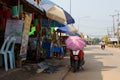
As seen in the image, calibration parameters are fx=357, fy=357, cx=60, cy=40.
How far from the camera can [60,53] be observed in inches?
974

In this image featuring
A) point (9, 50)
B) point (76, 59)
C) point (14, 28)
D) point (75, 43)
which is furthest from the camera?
point (75, 43)

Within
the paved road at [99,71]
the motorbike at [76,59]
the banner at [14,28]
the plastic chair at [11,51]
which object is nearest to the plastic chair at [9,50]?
the plastic chair at [11,51]

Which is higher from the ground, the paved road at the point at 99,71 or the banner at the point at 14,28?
the banner at the point at 14,28

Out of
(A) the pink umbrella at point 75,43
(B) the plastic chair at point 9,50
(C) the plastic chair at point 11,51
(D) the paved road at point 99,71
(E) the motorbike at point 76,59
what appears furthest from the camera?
(A) the pink umbrella at point 75,43

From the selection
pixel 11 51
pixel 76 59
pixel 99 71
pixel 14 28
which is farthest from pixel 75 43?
pixel 11 51

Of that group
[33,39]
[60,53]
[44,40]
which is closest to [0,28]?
[33,39]

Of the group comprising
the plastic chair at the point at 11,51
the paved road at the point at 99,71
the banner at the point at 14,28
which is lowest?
the paved road at the point at 99,71

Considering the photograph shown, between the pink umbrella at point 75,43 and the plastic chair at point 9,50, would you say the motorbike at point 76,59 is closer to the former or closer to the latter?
the pink umbrella at point 75,43

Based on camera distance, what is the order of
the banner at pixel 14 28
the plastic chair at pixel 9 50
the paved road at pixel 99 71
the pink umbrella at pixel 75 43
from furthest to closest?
the pink umbrella at pixel 75 43 → the paved road at pixel 99 71 → the banner at pixel 14 28 → the plastic chair at pixel 9 50

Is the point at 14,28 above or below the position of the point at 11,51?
above

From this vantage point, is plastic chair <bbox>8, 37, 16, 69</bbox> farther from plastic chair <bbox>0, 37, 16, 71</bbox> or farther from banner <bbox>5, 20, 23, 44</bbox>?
banner <bbox>5, 20, 23, 44</bbox>

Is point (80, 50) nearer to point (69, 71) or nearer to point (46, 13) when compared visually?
point (69, 71)

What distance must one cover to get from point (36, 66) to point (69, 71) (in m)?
3.13

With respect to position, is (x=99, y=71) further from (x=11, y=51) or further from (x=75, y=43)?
(x=11, y=51)
